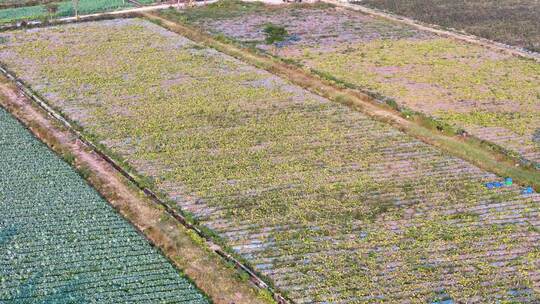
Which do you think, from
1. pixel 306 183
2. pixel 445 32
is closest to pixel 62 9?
pixel 445 32

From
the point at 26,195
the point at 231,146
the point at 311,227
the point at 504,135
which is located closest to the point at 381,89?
the point at 504,135

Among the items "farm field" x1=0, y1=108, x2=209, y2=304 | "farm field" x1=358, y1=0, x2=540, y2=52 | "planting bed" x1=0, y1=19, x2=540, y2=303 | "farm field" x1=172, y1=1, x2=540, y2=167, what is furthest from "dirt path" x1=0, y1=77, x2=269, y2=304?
"farm field" x1=358, y1=0, x2=540, y2=52

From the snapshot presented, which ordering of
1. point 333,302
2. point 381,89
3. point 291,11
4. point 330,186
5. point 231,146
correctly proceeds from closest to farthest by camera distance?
Answer: 1. point 333,302
2. point 330,186
3. point 231,146
4. point 381,89
5. point 291,11

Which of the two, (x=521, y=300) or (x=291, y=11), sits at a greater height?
(x=291, y=11)

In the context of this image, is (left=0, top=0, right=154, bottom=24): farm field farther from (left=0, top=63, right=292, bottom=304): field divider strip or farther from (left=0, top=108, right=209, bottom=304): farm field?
(left=0, top=108, right=209, bottom=304): farm field

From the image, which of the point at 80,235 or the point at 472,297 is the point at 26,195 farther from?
the point at 472,297

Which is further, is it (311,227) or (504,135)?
(504,135)

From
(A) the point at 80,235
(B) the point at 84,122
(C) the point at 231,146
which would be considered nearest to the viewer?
(A) the point at 80,235

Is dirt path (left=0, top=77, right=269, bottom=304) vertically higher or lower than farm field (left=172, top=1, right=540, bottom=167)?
lower
